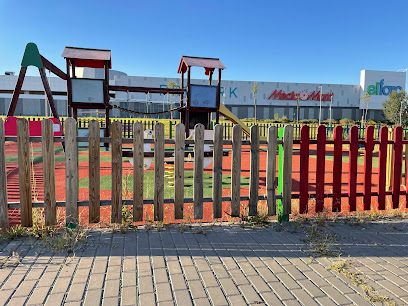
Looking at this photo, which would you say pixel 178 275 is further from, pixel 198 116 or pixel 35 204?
pixel 198 116

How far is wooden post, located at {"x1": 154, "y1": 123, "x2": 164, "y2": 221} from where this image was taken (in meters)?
4.28

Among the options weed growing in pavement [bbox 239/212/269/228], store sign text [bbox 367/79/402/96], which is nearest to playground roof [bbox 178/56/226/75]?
weed growing in pavement [bbox 239/212/269/228]

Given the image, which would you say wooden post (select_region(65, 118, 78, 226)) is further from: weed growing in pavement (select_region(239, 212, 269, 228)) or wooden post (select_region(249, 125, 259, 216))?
wooden post (select_region(249, 125, 259, 216))

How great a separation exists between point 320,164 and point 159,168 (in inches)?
94.2

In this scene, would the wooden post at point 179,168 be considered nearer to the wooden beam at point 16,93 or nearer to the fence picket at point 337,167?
the fence picket at point 337,167

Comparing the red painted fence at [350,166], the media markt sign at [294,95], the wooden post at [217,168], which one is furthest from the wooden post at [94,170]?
the media markt sign at [294,95]

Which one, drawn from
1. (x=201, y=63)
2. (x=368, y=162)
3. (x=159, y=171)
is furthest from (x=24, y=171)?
(x=201, y=63)

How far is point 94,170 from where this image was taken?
4.20 metres

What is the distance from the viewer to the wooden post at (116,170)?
4203 mm

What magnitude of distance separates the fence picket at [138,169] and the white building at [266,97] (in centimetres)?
3968

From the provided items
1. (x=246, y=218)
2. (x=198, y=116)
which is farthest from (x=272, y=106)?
(x=246, y=218)

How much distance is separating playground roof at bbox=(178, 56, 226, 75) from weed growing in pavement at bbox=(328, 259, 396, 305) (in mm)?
10086

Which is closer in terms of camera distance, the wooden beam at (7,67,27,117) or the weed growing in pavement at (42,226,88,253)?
the weed growing in pavement at (42,226,88,253)

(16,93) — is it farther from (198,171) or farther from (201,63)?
(198,171)
